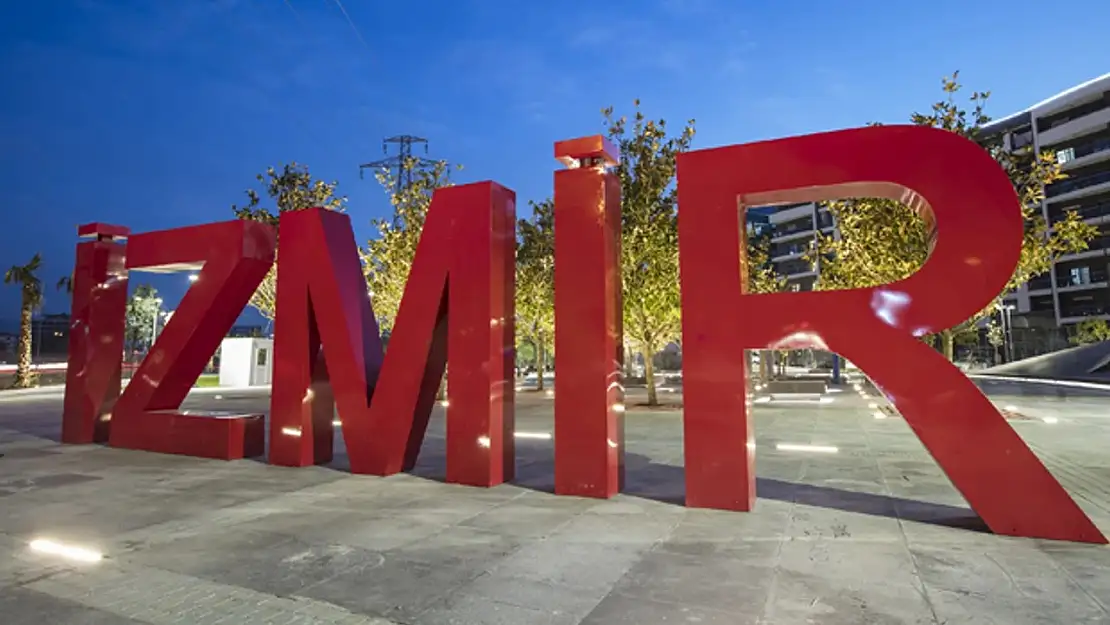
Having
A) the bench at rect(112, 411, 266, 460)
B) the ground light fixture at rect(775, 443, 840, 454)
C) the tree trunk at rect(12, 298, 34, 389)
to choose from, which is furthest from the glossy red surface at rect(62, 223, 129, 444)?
the tree trunk at rect(12, 298, 34, 389)

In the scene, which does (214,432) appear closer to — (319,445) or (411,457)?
(319,445)

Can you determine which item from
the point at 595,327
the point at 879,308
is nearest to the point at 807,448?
the point at 879,308

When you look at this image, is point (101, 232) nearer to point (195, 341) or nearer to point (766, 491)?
point (195, 341)

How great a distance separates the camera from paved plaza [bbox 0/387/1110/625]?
3.77 meters

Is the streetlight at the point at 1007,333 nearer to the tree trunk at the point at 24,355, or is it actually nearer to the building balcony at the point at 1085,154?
the building balcony at the point at 1085,154

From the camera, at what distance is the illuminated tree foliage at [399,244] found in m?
21.8

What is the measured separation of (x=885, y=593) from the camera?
3.96 metres

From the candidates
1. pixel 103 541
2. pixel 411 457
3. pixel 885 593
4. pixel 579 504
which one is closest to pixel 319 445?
pixel 411 457

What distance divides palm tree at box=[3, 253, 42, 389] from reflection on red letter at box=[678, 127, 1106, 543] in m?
35.5

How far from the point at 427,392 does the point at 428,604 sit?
4.76 m

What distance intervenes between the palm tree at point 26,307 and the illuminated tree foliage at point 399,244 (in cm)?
1953

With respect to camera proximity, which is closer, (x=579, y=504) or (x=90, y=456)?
(x=579, y=504)

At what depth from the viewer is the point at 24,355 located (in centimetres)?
2972

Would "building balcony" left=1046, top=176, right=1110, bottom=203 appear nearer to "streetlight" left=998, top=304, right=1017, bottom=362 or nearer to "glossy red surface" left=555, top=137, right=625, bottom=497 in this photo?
"streetlight" left=998, top=304, right=1017, bottom=362
